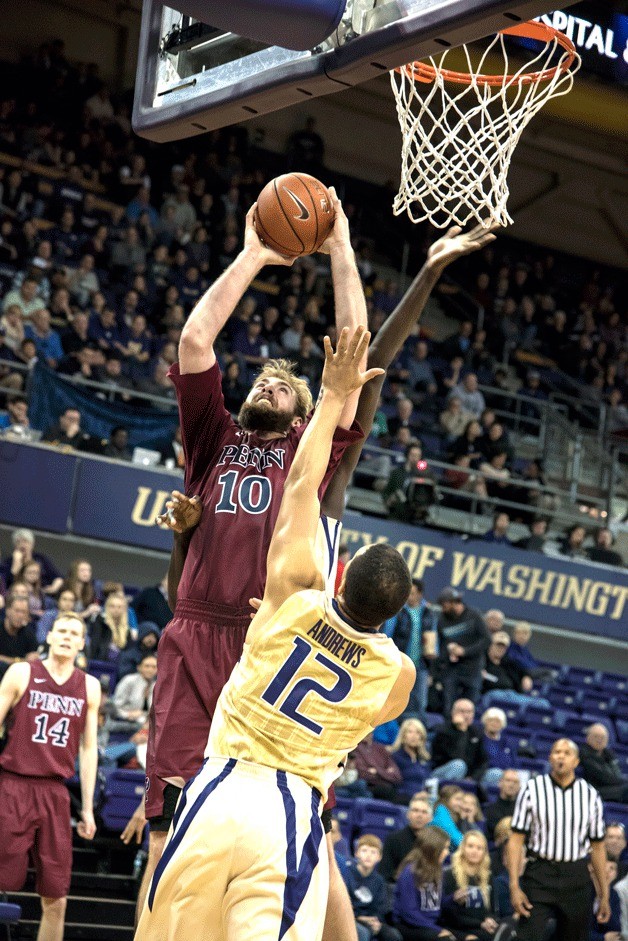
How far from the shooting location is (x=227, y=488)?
463 cm

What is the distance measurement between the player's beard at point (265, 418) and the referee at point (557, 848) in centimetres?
537

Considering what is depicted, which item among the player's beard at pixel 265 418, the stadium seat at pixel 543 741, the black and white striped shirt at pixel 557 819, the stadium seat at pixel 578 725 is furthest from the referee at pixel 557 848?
the player's beard at pixel 265 418

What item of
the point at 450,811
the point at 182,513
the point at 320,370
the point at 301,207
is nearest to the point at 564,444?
the point at 320,370

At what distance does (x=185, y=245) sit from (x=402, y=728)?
25.8 ft

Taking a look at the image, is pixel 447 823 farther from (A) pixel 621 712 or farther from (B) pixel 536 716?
(A) pixel 621 712

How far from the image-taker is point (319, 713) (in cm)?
386

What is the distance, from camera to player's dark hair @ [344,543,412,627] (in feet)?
12.5

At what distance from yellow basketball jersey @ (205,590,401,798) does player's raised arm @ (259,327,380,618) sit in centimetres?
7

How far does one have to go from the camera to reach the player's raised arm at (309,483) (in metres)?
3.76

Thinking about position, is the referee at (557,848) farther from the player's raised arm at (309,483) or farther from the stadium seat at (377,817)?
the player's raised arm at (309,483)

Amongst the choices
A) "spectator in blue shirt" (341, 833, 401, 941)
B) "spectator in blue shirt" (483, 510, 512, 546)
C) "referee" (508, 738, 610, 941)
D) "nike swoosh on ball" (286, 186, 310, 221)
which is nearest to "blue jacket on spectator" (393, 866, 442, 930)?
"spectator in blue shirt" (341, 833, 401, 941)

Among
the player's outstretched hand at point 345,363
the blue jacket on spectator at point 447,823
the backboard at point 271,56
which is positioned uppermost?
the backboard at point 271,56

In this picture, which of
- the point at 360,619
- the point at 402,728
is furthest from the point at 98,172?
the point at 360,619

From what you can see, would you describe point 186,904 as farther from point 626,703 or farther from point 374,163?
point 374,163
